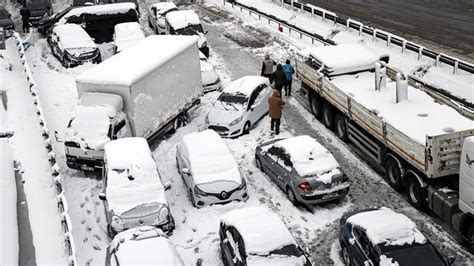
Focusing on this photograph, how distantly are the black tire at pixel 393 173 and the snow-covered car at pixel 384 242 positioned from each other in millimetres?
3017

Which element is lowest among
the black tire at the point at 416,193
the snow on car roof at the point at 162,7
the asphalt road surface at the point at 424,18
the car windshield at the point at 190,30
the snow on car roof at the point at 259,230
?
the black tire at the point at 416,193

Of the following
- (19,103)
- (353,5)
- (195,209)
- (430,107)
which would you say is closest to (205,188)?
(195,209)

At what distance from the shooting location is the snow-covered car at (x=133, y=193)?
16.2 metres

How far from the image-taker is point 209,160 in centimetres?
1831

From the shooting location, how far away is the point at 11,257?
14023mm

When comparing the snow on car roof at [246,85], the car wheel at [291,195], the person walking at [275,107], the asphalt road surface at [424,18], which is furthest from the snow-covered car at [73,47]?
the asphalt road surface at [424,18]

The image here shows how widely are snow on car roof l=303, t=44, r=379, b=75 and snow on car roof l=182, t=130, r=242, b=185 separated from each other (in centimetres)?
563

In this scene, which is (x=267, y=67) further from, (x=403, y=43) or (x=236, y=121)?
(x=403, y=43)

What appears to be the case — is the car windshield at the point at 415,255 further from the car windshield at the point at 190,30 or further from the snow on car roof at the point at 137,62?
the car windshield at the point at 190,30

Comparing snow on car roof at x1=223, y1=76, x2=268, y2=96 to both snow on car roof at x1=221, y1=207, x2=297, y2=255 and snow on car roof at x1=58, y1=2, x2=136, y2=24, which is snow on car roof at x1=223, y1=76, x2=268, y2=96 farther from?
snow on car roof at x1=58, y1=2, x2=136, y2=24

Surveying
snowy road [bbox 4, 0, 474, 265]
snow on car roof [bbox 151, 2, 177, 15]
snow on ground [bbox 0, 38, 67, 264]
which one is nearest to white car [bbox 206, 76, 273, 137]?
snowy road [bbox 4, 0, 474, 265]

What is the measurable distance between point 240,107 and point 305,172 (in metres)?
5.80

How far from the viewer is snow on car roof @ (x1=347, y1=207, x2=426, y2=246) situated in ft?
45.0

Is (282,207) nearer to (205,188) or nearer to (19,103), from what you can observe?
(205,188)
